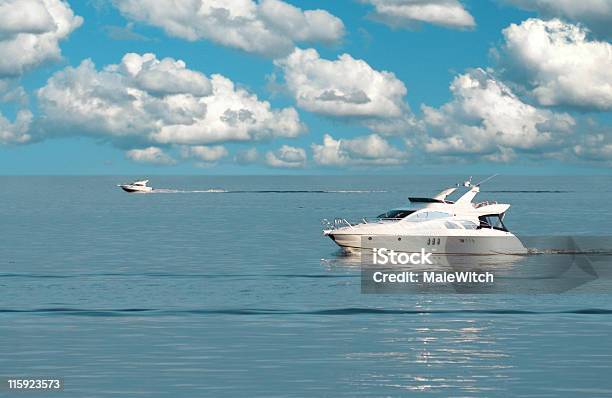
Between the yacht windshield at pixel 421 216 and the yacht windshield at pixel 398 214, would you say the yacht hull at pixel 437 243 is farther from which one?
the yacht windshield at pixel 398 214

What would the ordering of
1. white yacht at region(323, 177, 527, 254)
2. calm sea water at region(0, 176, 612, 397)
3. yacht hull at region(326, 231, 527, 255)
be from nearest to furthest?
1. calm sea water at region(0, 176, 612, 397)
2. yacht hull at region(326, 231, 527, 255)
3. white yacht at region(323, 177, 527, 254)

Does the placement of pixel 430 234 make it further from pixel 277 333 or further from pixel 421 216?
pixel 277 333

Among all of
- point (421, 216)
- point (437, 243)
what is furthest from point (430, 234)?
point (421, 216)

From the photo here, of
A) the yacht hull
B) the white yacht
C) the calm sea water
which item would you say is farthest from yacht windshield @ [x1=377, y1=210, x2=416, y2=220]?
the calm sea water

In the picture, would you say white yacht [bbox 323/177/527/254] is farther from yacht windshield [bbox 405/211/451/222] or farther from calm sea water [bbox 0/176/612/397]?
calm sea water [bbox 0/176/612/397]

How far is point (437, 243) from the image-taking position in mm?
78375

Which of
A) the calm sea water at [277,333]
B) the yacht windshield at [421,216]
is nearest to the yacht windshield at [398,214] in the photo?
the yacht windshield at [421,216]

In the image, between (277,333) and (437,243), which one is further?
(437,243)

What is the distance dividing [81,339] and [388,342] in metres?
12.1

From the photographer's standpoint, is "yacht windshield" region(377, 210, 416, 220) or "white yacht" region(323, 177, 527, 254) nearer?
"white yacht" region(323, 177, 527, 254)

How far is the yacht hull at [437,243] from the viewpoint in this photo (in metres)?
78.6

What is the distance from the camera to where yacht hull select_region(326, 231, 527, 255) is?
78562 mm

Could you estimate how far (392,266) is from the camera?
241 feet

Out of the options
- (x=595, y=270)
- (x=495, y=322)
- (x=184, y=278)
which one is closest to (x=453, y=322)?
(x=495, y=322)
